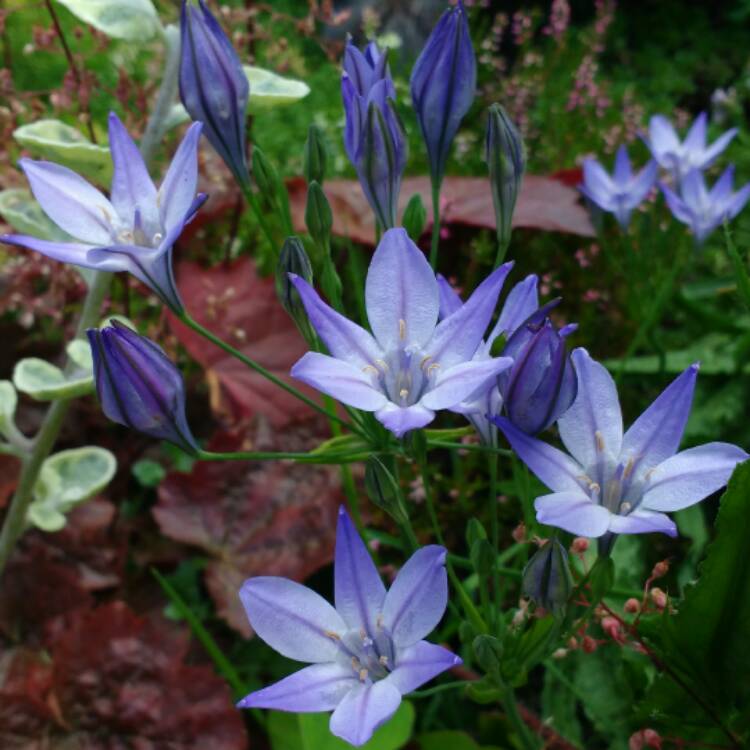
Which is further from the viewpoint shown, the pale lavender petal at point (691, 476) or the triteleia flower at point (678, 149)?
the triteleia flower at point (678, 149)

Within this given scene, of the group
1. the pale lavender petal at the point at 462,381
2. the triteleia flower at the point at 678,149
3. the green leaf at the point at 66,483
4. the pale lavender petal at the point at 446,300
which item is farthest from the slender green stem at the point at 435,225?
the triteleia flower at the point at 678,149

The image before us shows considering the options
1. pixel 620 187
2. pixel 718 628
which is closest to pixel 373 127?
pixel 718 628

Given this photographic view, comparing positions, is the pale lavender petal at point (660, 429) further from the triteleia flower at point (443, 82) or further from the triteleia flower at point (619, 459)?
the triteleia flower at point (443, 82)

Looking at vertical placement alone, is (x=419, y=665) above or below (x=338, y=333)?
below

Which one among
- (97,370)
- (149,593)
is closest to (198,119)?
(97,370)

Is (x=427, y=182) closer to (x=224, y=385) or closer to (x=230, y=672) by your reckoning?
(x=224, y=385)

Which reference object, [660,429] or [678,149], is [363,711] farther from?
[678,149]

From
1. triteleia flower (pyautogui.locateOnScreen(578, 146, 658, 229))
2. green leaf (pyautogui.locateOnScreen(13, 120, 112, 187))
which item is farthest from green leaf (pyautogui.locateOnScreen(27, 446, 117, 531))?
triteleia flower (pyautogui.locateOnScreen(578, 146, 658, 229))
